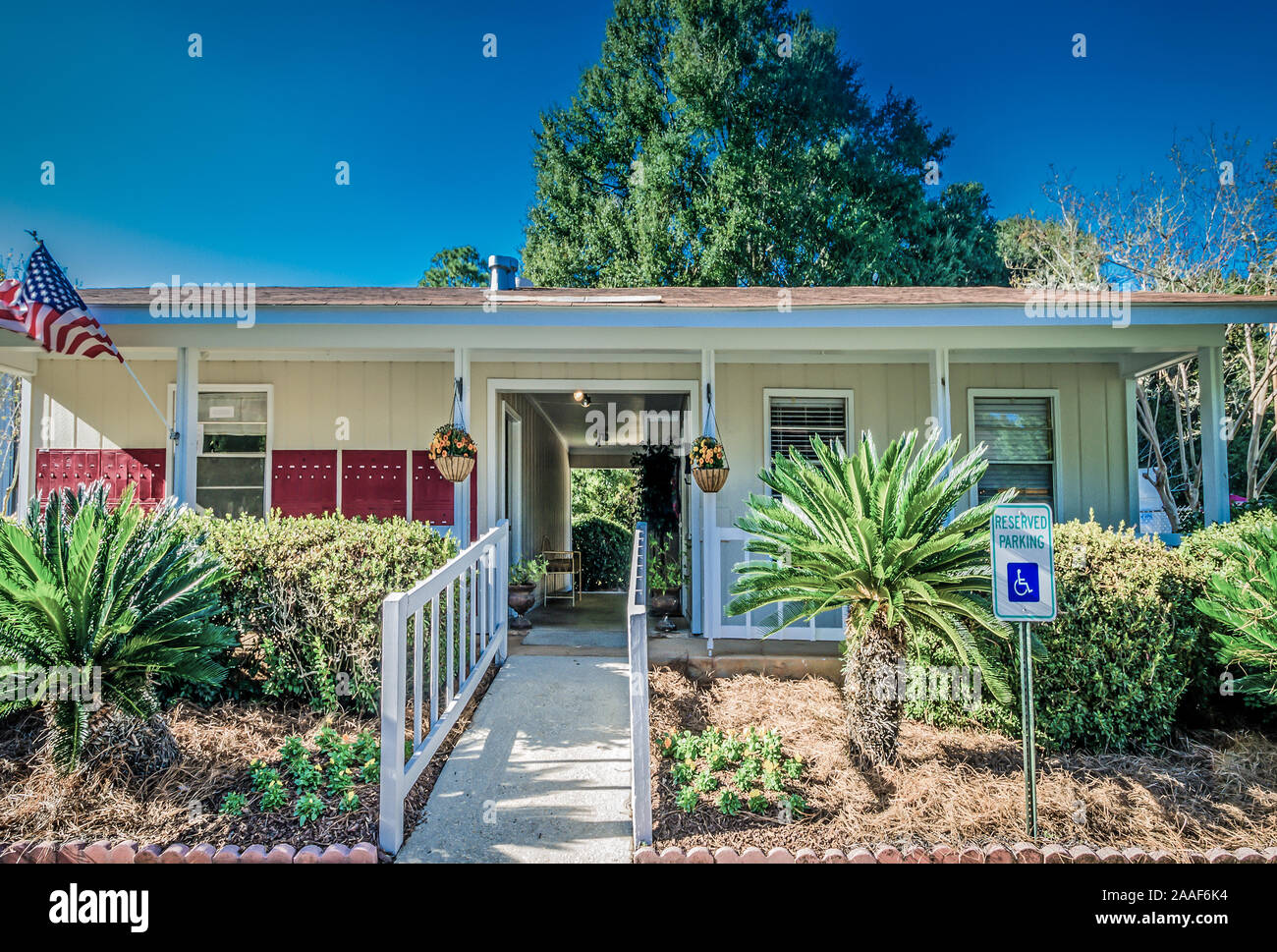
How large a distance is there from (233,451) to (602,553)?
913 cm

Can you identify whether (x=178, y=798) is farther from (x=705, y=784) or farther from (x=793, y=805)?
(x=793, y=805)

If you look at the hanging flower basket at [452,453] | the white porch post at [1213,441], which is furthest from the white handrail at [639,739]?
the white porch post at [1213,441]

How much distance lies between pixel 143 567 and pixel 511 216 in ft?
57.4

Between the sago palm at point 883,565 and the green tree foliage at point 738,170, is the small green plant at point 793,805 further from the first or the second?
the green tree foliage at point 738,170

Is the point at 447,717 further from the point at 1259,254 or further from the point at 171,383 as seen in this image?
the point at 1259,254

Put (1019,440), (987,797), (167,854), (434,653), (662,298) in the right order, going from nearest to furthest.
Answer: (167,854)
(987,797)
(434,653)
(662,298)
(1019,440)

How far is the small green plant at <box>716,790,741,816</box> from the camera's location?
132 inches

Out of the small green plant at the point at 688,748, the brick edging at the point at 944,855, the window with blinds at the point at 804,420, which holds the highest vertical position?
the window with blinds at the point at 804,420

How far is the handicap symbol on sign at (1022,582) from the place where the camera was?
323cm

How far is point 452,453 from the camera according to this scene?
5758mm

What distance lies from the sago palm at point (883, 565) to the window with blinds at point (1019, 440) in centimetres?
384

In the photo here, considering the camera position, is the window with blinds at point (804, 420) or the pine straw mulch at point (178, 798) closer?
the pine straw mulch at point (178, 798)

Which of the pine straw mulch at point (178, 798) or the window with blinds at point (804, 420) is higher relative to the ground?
the window with blinds at point (804, 420)

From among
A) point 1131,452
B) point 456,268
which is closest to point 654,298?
point 1131,452
